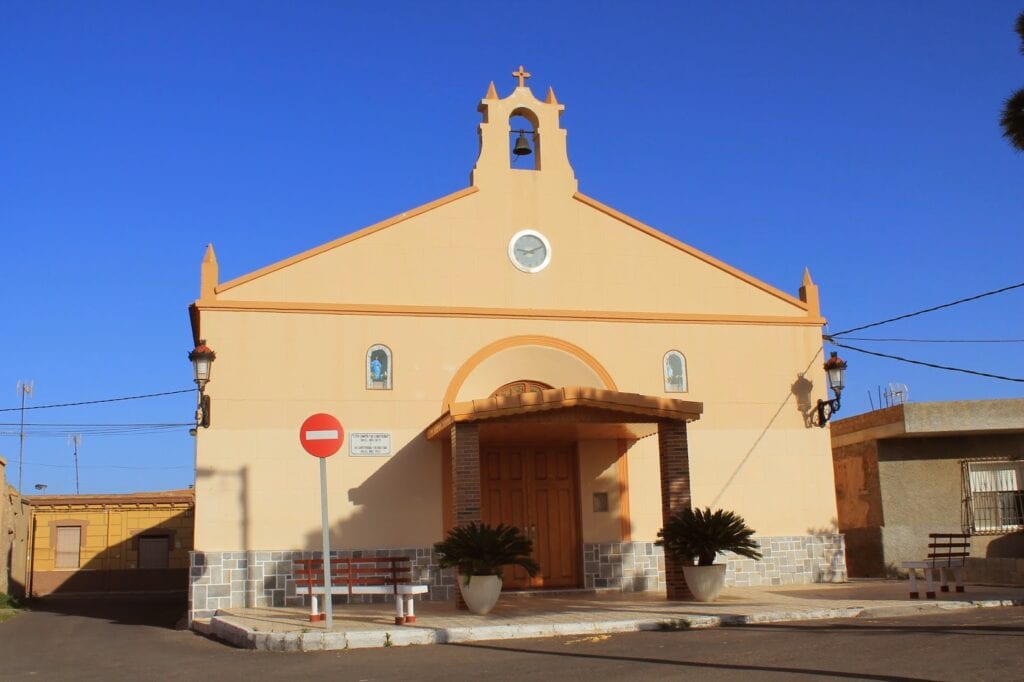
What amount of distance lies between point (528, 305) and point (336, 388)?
3446 millimetres

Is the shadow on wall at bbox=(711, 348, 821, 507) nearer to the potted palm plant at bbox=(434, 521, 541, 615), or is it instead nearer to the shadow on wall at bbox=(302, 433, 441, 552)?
the shadow on wall at bbox=(302, 433, 441, 552)

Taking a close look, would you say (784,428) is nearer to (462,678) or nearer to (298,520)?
(298,520)

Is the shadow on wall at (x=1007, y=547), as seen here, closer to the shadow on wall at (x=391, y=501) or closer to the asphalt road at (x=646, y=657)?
the asphalt road at (x=646, y=657)

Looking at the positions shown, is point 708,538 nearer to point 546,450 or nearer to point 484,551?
point 484,551

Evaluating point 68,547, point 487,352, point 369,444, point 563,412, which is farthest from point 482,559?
point 68,547

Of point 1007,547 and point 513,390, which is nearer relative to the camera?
point 513,390

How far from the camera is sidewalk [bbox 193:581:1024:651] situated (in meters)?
11.3

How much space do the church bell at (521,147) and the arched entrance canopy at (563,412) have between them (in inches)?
200

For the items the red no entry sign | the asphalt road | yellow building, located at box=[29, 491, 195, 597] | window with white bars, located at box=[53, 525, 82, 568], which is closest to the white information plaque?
the asphalt road

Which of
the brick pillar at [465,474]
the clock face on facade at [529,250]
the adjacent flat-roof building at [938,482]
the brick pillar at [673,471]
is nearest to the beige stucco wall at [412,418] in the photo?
the clock face on facade at [529,250]

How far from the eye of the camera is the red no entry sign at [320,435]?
11.7 meters

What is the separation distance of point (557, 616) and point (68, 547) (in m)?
25.7

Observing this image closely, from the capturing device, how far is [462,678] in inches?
336

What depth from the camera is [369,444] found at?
16094mm
